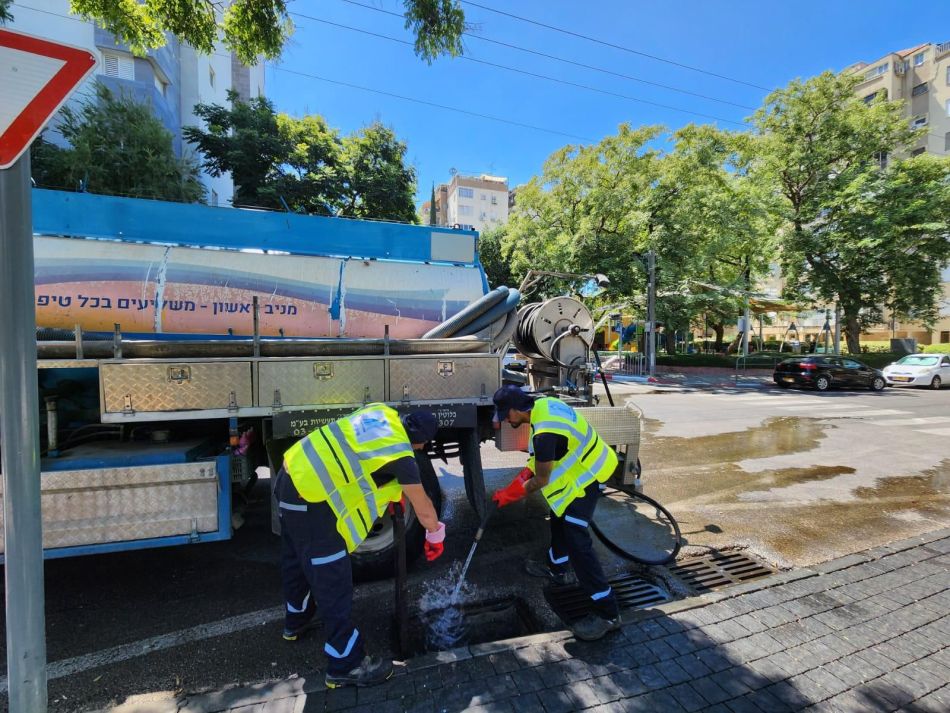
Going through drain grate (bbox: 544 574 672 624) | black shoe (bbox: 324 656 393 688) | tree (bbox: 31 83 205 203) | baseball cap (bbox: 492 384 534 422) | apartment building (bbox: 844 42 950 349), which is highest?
apartment building (bbox: 844 42 950 349)

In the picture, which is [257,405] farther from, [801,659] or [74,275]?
[801,659]

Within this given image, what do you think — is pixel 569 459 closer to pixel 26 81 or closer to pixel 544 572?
pixel 544 572

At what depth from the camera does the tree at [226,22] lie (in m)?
4.45

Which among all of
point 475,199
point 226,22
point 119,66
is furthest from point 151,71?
point 475,199

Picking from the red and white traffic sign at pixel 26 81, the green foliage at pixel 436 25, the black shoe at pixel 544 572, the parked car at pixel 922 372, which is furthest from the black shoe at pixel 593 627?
the parked car at pixel 922 372

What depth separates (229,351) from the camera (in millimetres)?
3168

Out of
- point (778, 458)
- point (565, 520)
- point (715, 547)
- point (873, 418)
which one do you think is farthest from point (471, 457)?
point (873, 418)

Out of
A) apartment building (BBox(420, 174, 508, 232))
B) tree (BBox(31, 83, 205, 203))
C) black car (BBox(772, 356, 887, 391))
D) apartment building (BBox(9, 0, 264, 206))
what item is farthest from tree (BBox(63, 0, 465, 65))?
apartment building (BBox(420, 174, 508, 232))

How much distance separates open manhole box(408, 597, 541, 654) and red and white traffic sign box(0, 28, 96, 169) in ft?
9.38

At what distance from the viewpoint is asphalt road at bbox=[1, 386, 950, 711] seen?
8.43 feet

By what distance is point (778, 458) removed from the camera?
7.17m

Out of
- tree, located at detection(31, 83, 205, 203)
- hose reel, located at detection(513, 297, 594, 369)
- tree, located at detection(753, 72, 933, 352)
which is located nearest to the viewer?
hose reel, located at detection(513, 297, 594, 369)

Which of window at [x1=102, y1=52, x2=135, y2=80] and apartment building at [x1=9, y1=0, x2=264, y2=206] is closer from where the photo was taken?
apartment building at [x1=9, y1=0, x2=264, y2=206]

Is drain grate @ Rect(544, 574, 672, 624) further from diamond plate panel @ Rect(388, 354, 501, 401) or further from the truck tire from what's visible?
diamond plate panel @ Rect(388, 354, 501, 401)
